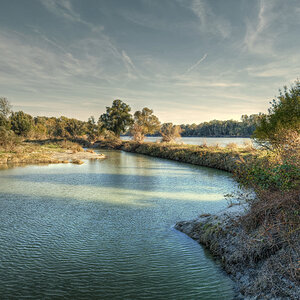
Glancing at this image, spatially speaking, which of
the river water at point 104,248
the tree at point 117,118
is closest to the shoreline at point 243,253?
the river water at point 104,248

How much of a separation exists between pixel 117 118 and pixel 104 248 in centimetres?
7168

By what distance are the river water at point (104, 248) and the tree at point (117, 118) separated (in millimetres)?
62059

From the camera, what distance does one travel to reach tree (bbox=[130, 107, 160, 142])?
6762cm

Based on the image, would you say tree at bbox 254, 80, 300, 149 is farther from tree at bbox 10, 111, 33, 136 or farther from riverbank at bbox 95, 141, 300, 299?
tree at bbox 10, 111, 33, 136

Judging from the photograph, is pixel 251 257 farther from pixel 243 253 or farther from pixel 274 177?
pixel 274 177

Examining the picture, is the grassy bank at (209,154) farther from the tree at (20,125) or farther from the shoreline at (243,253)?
the tree at (20,125)

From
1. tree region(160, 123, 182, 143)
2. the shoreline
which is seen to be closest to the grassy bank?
tree region(160, 123, 182, 143)

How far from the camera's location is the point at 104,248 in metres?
7.84

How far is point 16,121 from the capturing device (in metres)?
79.3

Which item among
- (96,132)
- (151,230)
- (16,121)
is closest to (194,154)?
(151,230)

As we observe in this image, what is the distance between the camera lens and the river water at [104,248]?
5766 mm

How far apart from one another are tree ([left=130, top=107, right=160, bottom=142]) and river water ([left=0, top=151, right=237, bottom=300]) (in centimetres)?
5257

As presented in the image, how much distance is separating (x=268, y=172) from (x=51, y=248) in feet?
26.3

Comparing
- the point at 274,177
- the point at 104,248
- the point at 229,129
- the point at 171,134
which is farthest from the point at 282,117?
the point at 229,129
